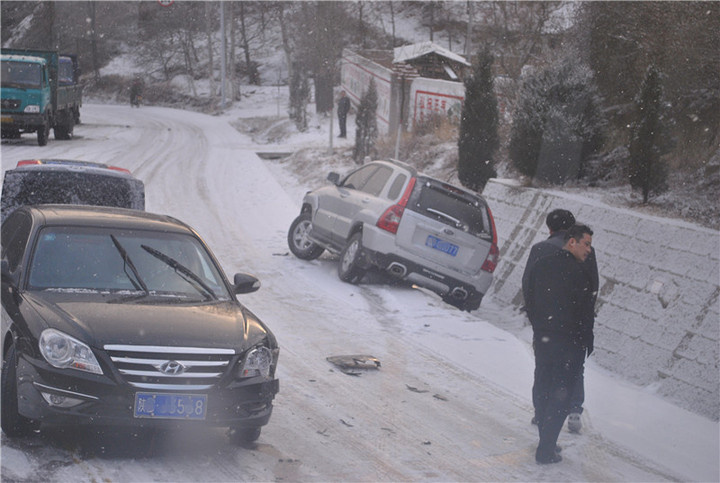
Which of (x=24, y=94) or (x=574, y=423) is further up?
(x=574, y=423)

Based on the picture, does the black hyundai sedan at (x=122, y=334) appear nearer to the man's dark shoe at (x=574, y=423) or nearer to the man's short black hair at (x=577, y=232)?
the man's short black hair at (x=577, y=232)

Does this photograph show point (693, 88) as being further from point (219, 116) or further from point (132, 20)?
point (132, 20)

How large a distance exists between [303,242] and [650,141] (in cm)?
542

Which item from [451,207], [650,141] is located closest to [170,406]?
[451,207]

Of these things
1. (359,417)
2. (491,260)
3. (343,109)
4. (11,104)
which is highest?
(359,417)

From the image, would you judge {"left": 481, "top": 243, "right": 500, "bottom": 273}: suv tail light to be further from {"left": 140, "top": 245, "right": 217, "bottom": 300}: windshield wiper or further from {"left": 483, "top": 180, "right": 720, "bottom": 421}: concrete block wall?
{"left": 140, "top": 245, "right": 217, "bottom": 300}: windshield wiper

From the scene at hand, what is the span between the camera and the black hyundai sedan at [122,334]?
5.00 metres

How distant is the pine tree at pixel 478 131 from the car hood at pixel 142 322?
10693mm

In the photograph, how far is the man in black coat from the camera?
6172 millimetres

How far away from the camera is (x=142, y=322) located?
5.35 m

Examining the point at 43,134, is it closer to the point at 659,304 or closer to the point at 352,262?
the point at 352,262

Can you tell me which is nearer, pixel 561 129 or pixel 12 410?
pixel 12 410

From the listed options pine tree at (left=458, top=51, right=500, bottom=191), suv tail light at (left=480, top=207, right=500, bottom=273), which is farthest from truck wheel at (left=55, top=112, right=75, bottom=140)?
suv tail light at (left=480, top=207, right=500, bottom=273)

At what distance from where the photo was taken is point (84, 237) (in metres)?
6.24
